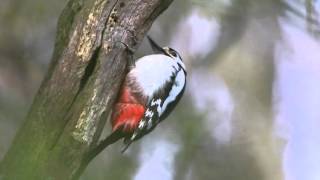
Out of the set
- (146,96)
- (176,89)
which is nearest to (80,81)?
(146,96)

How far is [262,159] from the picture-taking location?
3801 millimetres

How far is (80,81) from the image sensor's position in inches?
75.2

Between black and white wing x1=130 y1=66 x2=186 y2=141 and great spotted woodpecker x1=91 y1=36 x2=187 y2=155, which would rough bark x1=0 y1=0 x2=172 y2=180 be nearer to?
great spotted woodpecker x1=91 y1=36 x2=187 y2=155

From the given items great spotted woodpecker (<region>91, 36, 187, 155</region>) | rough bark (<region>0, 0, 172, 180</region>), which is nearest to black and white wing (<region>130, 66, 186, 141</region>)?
great spotted woodpecker (<region>91, 36, 187, 155</region>)

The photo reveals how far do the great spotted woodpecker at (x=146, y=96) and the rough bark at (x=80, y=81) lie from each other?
0.18 meters

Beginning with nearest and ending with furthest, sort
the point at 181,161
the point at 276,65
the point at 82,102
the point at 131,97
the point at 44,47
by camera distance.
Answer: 1. the point at 82,102
2. the point at 131,97
3. the point at 44,47
4. the point at 181,161
5. the point at 276,65

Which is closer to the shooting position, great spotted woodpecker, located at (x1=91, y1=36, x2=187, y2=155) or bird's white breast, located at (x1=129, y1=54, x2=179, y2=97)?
great spotted woodpecker, located at (x1=91, y1=36, x2=187, y2=155)

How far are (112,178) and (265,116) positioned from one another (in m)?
2.60

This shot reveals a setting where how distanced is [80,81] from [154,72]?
0.60 metres

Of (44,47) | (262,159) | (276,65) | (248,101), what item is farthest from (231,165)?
(44,47)

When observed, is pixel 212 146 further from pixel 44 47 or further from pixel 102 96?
pixel 102 96

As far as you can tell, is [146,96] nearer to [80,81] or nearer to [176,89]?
[176,89]

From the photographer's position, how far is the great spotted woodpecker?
90.0 inches

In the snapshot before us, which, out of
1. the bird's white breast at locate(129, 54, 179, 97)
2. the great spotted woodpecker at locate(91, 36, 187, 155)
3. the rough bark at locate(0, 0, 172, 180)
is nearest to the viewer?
the rough bark at locate(0, 0, 172, 180)
